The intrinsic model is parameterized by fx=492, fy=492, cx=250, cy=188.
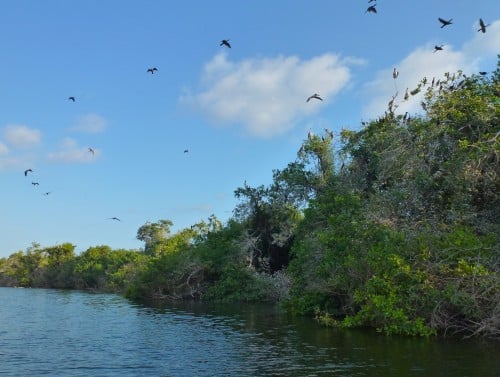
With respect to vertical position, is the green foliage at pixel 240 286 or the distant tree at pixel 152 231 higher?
the distant tree at pixel 152 231

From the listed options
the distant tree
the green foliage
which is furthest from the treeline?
the distant tree

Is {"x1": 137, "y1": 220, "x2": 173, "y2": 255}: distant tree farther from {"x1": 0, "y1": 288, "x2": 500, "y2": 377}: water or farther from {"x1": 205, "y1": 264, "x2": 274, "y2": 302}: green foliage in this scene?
{"x1": 0, "y1": 288, "x2": 500, "y2": 377}: water

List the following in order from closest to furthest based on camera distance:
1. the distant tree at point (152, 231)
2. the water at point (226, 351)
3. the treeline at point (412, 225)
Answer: the water at point (226, 351)
the treeline at point (412, 225)
the distant tree at point (152, 231)

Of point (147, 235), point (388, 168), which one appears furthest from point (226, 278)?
point (147, 235)

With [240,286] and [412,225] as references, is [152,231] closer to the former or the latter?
[240,286]

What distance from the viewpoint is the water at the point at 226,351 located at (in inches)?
597

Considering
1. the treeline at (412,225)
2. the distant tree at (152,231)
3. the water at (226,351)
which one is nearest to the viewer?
the water at (226,351)

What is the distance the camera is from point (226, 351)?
62.4 ft

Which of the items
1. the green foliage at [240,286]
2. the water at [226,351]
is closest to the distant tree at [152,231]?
the green foliage at [240,286]

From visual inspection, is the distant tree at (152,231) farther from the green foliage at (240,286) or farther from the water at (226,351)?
the water at (226,351)

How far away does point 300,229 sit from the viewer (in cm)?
3772

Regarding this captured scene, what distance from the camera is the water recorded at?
15.2 m

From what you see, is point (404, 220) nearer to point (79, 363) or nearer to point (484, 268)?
point (484, 268)

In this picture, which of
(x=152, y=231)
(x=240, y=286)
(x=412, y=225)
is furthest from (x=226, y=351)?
(x=152, y=231)
